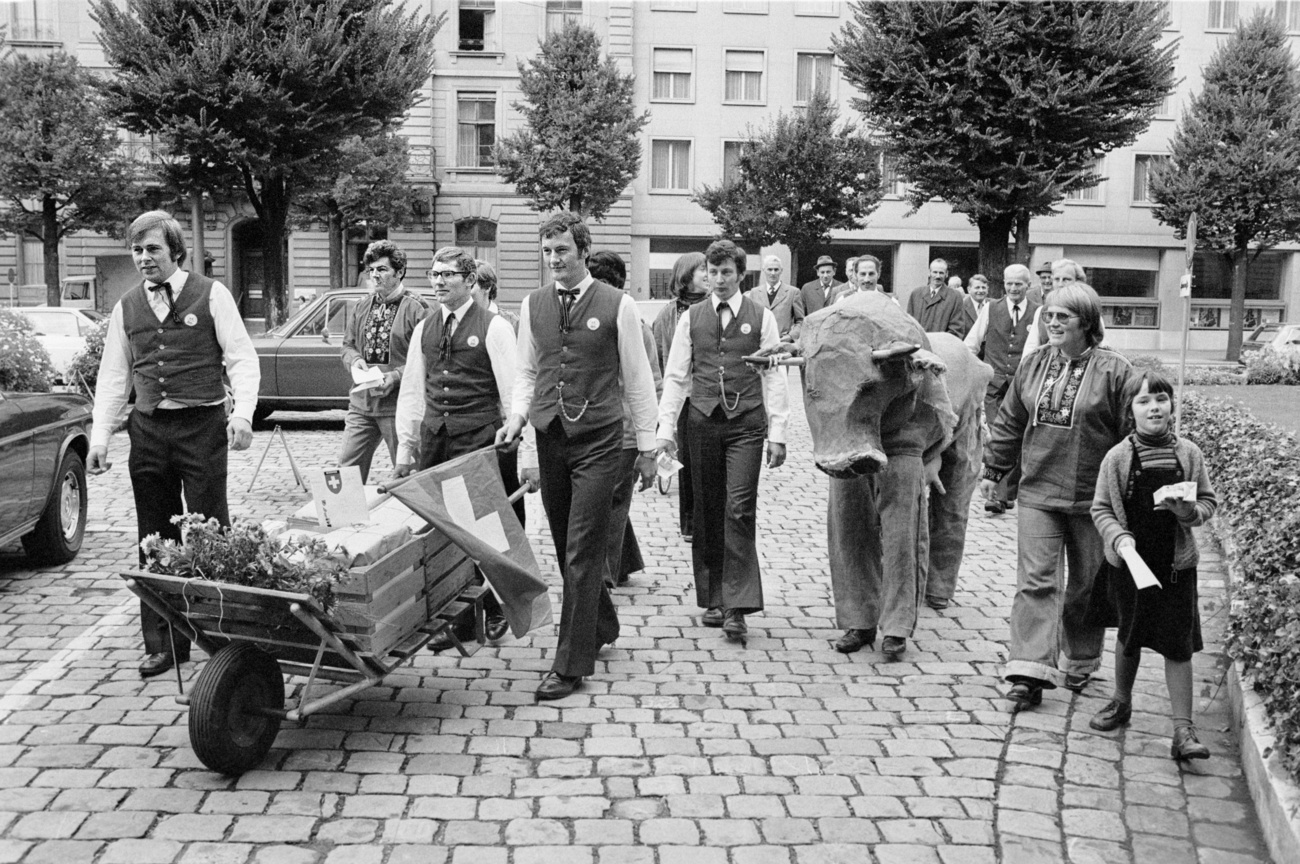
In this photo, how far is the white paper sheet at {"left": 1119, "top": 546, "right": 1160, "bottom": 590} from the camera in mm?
4707

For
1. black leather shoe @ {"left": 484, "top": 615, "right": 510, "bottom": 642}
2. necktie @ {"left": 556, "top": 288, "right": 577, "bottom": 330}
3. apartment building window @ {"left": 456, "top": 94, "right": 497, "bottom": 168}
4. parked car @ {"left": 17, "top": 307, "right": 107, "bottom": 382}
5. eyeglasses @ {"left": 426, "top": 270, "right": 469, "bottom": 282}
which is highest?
apartment building window @ {"left": 456, "top": 94, "right": 497, "bottom": 168}

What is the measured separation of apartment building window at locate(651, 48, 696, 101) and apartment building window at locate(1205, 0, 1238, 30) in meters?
17.9

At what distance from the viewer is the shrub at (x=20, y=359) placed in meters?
14.2

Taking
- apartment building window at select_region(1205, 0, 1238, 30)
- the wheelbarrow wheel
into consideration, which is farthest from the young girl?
apartment building window at select_region(1205, 0, 1238, 30)

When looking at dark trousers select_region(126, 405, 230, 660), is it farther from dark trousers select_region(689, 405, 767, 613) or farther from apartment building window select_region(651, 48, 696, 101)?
apartment building window select_region(651, 48, 696, 101)

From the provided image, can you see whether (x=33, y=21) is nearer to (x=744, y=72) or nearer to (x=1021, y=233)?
(x=744, y=72)

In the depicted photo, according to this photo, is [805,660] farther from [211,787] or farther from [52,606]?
[52,606]

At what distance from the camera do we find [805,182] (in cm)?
3747

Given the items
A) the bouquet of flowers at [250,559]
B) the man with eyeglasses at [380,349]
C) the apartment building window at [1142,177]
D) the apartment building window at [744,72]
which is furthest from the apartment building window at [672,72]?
the bouquet of flowers at [250,559]

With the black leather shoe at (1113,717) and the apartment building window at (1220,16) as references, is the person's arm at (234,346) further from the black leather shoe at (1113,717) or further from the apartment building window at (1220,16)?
the apartment building window at (1220,16)

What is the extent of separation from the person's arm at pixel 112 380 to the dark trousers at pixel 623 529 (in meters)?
2.49

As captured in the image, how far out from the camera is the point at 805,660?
6.44 metres

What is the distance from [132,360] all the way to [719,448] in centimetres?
303

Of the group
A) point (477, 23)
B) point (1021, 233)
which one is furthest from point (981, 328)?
point (477, 23)
